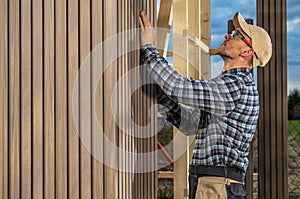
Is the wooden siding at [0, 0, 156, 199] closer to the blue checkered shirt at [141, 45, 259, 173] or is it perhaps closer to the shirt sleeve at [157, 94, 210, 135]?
the blue checkered shirt at [141, 45, 259, 173]

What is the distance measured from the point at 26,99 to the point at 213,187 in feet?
4.87

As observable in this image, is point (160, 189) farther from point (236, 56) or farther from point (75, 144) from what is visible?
point (75, 144)

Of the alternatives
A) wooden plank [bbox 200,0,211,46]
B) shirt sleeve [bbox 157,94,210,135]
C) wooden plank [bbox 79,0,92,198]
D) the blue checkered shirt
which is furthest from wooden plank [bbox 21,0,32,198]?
wooden plank [bbox 200,0,211,46]

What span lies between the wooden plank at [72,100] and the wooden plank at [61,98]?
0.08ft

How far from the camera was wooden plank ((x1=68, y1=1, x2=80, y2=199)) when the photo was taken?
1.78m

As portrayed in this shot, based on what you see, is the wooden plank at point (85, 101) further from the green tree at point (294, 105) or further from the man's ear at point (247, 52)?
the green tree at point (294, 105)

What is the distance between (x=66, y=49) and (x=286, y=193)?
8.57 ft

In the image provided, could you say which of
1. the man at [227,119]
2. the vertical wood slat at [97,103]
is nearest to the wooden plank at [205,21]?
the man at [227,119]

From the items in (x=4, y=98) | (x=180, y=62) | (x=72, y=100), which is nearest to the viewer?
(x=4, y=98)

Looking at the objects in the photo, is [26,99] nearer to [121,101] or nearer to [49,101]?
[49,101]

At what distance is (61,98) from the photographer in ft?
5.69

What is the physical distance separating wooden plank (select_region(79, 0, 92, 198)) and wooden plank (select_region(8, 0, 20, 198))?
284 mm

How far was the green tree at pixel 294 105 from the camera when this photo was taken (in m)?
7.18

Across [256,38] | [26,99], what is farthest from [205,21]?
[26,99]
